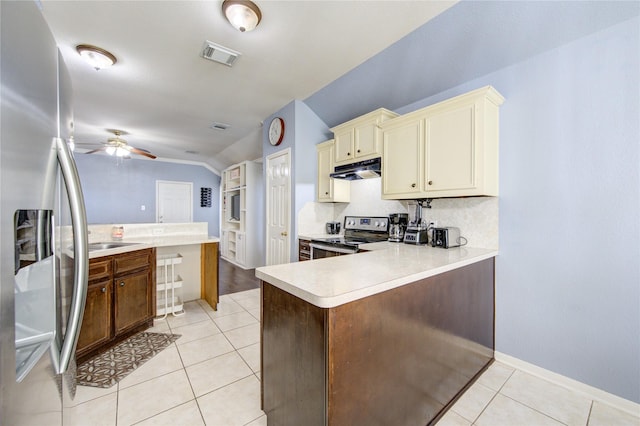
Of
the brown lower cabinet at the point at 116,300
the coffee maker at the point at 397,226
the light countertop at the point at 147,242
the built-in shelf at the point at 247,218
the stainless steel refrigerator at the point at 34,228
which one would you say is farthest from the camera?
the built-in shelf at the point at 247,218

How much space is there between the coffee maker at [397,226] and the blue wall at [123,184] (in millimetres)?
6497

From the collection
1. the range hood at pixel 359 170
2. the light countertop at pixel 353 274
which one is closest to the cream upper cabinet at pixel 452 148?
the range hood at pixel 359 170

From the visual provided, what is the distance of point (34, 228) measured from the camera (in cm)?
64

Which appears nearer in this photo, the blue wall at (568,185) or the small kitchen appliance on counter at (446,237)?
the blue wall at (568,185)

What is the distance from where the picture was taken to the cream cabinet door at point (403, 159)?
2.38 metres

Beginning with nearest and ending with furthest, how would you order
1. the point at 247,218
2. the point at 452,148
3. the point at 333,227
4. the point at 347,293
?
the point at 347,293 → the point at 452,148 → the point at 333,227 → the point at 247,218

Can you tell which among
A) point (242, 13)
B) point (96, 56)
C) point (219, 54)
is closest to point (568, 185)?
point (242, 13)

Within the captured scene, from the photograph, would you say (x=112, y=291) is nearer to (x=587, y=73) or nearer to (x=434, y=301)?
(x=434, y=301)

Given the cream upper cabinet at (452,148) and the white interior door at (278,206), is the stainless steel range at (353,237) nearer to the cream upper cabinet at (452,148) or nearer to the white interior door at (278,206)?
the cream upper cabinet at (452,148)

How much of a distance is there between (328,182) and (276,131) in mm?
1187

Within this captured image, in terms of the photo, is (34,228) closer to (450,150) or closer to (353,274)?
(353,274)

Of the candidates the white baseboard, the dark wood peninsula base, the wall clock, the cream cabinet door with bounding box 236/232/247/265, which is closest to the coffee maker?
the dark wood peninsula base

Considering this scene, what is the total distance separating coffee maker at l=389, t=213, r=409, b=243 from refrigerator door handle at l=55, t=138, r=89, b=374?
94.9 inches

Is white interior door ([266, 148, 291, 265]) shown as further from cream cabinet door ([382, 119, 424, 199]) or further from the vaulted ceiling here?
cream cabinet door ([382, 119, 424, 199])
